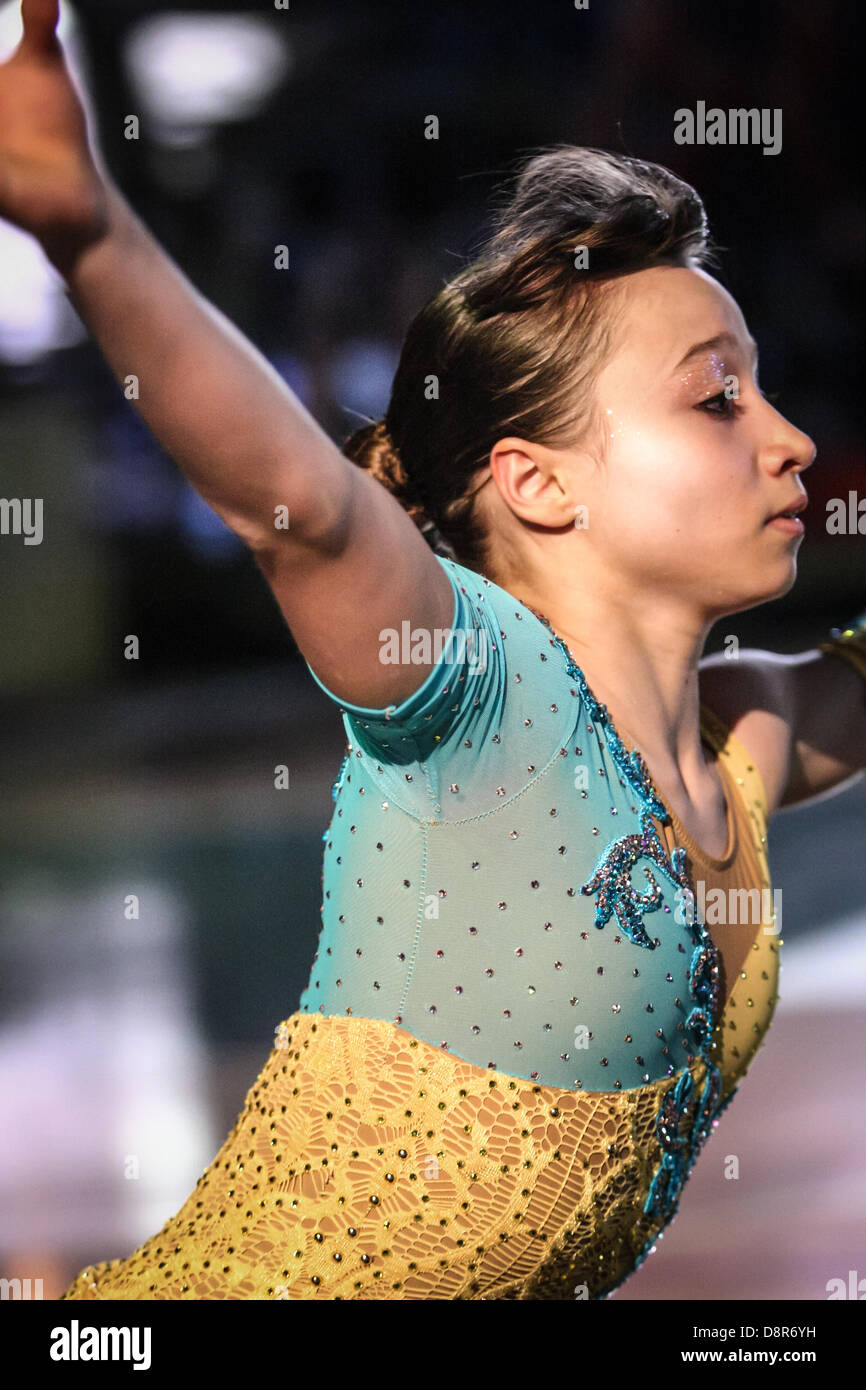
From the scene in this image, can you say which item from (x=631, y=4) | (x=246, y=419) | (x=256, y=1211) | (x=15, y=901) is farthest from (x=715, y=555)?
(x=631, y=4)

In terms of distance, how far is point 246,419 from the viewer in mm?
744

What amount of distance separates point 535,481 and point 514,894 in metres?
0.33

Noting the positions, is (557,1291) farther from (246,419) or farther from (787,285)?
(787,285)

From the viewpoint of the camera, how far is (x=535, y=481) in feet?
3.67

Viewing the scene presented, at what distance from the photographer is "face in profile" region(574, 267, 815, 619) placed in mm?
1082

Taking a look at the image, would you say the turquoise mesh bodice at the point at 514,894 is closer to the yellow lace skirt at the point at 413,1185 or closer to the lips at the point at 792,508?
the yellow lace skirt at the point at 413,1185

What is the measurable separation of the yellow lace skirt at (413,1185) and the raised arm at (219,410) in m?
0.29

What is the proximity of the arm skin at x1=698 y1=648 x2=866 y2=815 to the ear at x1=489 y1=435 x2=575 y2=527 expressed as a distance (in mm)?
373

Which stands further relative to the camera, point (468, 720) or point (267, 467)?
point (468, 720)

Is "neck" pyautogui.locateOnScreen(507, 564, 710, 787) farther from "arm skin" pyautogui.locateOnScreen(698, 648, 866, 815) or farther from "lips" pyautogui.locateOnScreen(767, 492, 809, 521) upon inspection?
"arm skin" pyautogui.locateOnScreen(698, 648, 866, 815)

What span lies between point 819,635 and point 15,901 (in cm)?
379

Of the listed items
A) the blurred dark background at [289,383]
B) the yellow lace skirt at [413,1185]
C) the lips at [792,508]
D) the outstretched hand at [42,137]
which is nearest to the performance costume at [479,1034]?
the yellow lace skirt at [413,1185]
